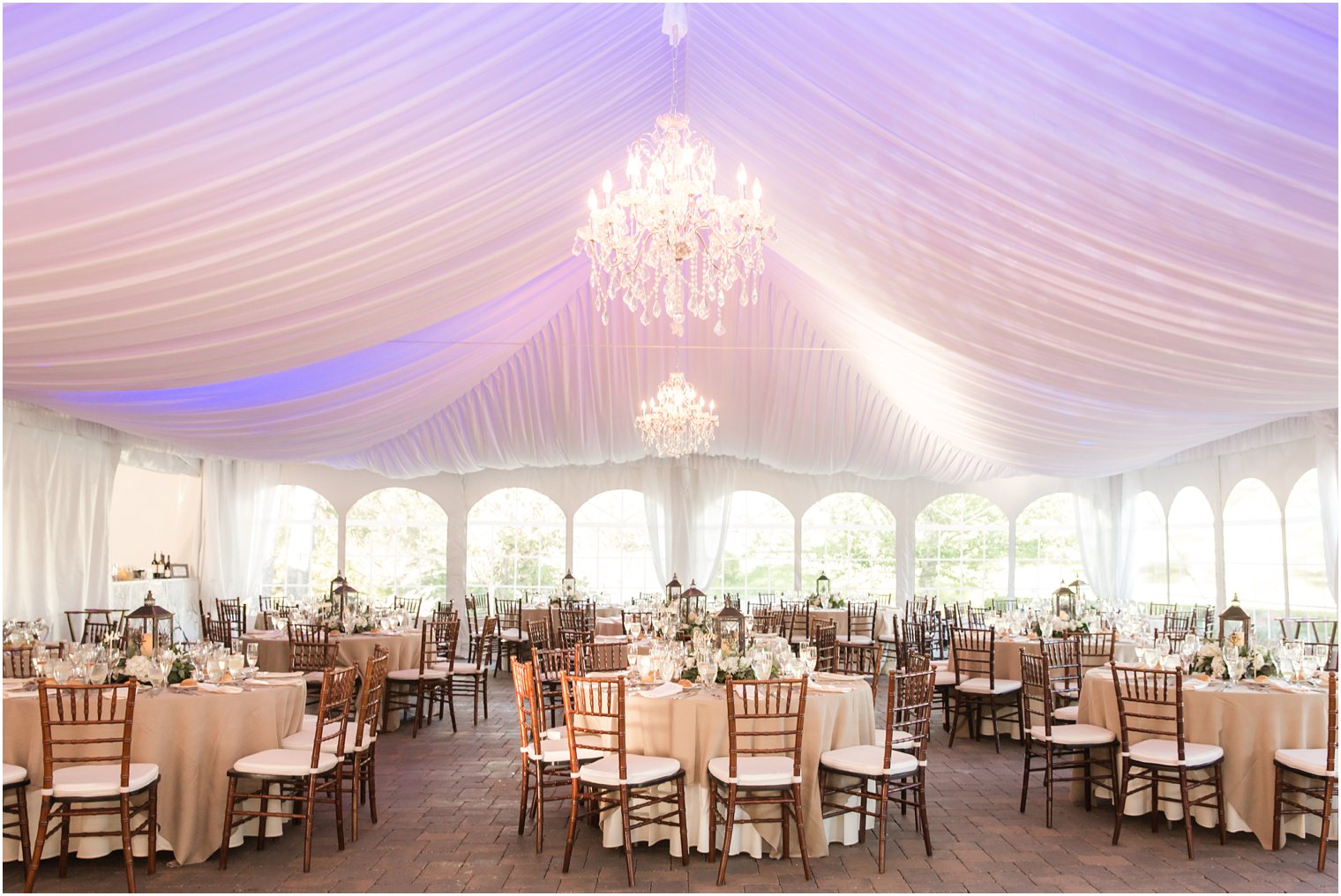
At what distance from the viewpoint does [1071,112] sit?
377cm

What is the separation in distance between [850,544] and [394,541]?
7.61 meters

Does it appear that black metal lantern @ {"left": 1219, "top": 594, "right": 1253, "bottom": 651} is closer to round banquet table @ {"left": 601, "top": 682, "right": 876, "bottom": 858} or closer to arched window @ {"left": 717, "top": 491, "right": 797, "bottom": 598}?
round banquet table @ {"left": 601, "top": 682, "right": 876, "bottom": 858}

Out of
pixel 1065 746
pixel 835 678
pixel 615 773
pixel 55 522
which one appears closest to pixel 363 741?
pixel 615 773

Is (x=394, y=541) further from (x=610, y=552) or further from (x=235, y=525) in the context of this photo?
(x=610, y=552)

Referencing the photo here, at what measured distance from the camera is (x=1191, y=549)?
13453 mm

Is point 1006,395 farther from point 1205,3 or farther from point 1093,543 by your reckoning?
point 1093,543

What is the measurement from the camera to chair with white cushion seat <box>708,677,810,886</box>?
504 cm

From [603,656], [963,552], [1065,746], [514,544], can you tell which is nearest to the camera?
[1065,746]

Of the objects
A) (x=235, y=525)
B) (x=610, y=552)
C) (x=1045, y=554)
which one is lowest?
(x=1045, y=554)

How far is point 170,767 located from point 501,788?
7.26ft

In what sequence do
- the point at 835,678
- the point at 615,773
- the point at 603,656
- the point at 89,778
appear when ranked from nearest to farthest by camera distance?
the point at 89,778, the point at 615,773, the point at 835,678, the point at 603,656

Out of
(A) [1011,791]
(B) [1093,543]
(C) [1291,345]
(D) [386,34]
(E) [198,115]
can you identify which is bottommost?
(A) [1011,791]

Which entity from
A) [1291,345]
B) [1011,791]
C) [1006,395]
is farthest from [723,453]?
[1291,345]

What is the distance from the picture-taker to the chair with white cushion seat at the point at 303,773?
5055 mm
